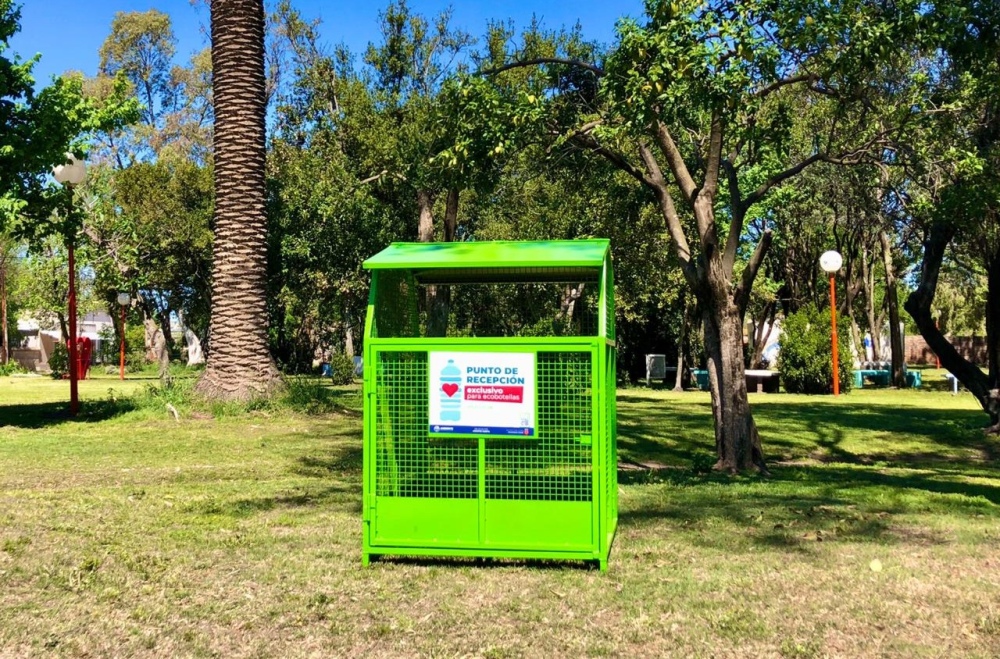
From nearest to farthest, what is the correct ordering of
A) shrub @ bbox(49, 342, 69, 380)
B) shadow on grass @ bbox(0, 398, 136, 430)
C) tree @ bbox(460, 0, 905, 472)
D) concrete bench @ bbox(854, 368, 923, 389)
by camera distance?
tree @ bbox(460, 0, 905, 472), shadow on grass @ bbox(0, 398, 136, 430), concrete bench @ bbox(854, 368, 923, 389), shrub @ bbox(49, 342, 69, 380)

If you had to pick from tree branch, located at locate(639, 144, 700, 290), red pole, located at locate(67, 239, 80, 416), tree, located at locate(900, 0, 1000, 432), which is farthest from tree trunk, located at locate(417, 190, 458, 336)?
red pole, located at locate(67, 239, 80, 416)

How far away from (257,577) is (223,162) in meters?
11.7

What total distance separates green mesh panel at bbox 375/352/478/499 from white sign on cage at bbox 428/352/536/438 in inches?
6.5

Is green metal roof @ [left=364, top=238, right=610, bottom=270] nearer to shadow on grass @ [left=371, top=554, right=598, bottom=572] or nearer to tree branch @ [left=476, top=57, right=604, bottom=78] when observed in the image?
shadow on grass @ [left=371, top=554, right=598, bottom=572]

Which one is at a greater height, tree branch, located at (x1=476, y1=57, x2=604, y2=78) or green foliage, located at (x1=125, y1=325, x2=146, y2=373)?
tree branch, located at (x1=476, y1=57, x2=604, y2=78)

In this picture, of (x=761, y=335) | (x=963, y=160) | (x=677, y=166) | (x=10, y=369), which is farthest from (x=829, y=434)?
(x=10, y=369)

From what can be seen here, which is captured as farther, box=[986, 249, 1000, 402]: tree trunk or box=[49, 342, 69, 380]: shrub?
box=[49, 342, 69, 380]: shrub

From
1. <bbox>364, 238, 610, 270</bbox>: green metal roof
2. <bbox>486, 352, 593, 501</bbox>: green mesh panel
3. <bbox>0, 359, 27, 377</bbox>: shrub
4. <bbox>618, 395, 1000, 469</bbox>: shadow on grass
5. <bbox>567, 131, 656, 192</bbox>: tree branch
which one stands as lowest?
<bbox>618, 395, 1000, 469</bbox>: shadow on grass

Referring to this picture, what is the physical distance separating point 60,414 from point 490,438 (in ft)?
44.1

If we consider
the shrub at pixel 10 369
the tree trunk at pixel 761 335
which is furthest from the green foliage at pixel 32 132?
the shrub at pixel 10 369

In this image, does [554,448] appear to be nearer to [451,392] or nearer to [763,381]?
[451,392]

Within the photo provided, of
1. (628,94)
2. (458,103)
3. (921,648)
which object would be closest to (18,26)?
(458,103)

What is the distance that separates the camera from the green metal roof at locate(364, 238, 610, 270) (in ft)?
18.7

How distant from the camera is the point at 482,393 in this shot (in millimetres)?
5449
